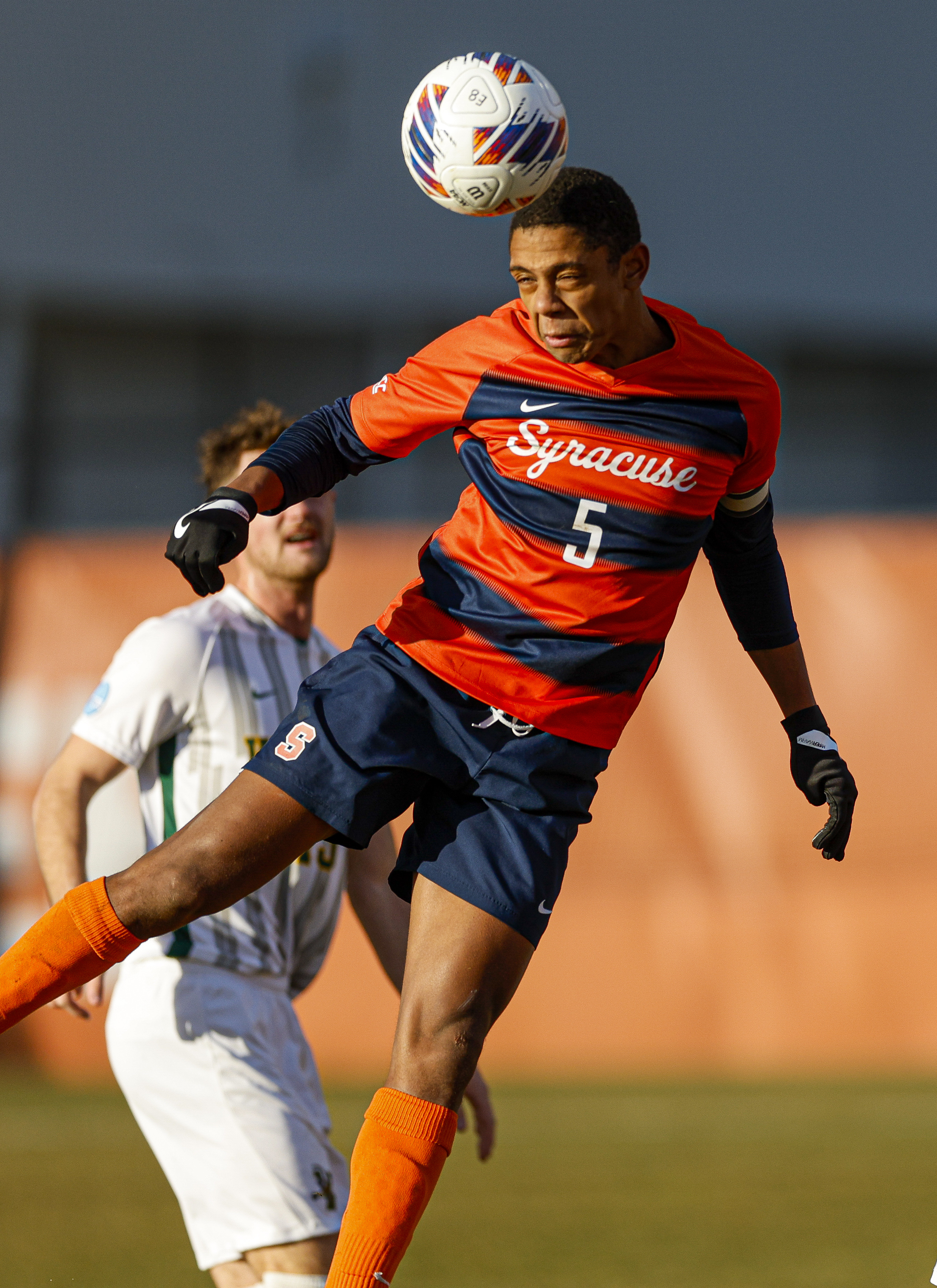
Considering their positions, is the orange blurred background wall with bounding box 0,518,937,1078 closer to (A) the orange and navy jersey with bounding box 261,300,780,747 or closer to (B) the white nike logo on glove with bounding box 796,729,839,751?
(B) the white nike logo on glove with bounding box 796,729,839,751

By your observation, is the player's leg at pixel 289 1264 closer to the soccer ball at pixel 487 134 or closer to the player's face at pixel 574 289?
the player's face at pixel 574 289

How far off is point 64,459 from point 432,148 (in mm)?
14592

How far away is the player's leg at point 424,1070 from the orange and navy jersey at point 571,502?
470 mm

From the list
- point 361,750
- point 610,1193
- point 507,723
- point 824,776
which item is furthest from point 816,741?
point 610,1193

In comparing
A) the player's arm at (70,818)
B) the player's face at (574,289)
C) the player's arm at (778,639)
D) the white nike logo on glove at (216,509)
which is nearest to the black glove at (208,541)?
the white nike logo on glove at (216,509)

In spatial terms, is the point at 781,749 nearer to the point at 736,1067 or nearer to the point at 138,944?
the point at 736,1067

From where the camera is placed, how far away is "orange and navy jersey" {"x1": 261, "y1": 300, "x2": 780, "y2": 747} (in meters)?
3.67

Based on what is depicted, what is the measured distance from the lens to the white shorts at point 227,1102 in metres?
4.12

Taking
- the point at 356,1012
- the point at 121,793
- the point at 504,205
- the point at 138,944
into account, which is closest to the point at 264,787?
the point at 138,944

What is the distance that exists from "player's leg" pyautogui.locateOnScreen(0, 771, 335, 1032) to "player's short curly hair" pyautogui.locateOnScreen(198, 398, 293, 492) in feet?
5.26

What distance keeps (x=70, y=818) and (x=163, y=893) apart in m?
0.88

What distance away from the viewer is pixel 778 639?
4113mm

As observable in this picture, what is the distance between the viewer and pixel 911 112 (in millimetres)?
19047

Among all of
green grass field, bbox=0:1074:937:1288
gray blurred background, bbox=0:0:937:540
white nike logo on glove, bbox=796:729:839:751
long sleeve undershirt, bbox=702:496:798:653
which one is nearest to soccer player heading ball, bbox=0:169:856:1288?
long sleeve undershirt, bbox=702:496:798:653
